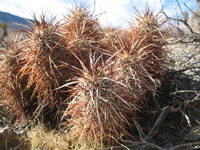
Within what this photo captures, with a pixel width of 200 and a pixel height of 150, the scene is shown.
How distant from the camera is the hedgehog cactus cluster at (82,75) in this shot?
1.66m

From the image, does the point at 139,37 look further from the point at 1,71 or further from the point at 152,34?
the point at 1,71

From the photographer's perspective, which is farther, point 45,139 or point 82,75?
point 45,139

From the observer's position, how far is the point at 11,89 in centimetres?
238

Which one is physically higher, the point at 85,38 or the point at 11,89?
the point at 85,38

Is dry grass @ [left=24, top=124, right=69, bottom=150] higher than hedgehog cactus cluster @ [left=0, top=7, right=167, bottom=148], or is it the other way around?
hedgehog cactus cluster @ [left=0, top=7, right=167, bottom=148]

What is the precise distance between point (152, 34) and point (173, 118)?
1.13m

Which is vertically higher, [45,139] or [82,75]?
[82,75]

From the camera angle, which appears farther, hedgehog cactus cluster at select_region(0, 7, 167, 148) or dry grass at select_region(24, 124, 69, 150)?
dry grass at select_region(24, 124, 69, 150)

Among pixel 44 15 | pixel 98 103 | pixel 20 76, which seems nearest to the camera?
pixel 98 103

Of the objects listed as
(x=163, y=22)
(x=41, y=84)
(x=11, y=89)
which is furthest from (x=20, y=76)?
(x=163, y=22)

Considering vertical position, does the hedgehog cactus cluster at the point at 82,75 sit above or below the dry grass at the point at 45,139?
above

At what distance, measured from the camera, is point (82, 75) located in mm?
1686

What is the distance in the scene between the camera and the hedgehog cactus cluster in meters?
1.66

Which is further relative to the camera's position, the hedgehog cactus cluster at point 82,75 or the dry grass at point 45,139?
the dry grass at point 45,139
